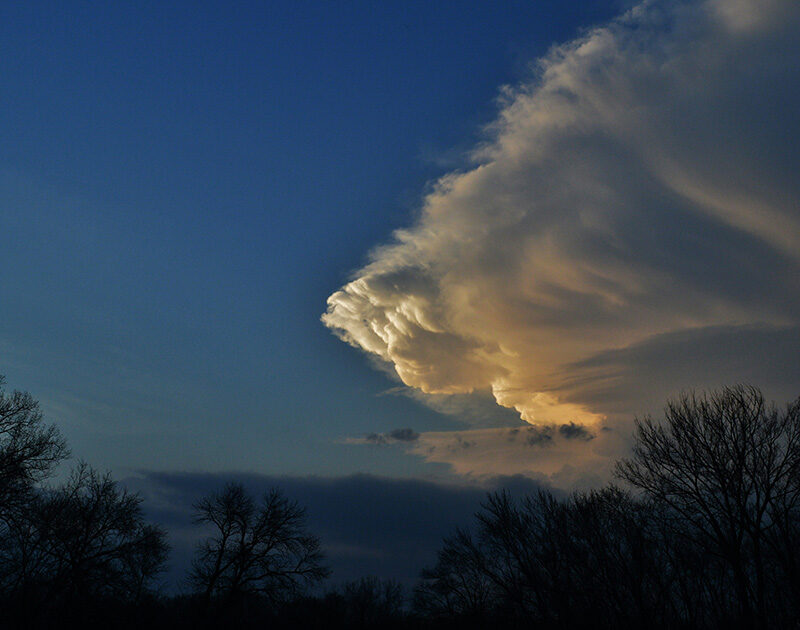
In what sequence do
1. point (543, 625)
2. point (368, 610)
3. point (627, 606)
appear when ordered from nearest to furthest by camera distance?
1. point (627, 606)
2. point (543, 625)
3. point (368, 610)

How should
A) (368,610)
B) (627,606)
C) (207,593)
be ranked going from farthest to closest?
(368,610), (207,593), (627,606)

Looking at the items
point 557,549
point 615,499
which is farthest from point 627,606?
point 557,549

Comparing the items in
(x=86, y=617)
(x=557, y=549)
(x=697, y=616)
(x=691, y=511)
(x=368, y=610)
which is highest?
(x=691, y=511)

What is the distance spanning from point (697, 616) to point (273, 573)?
32756 mm

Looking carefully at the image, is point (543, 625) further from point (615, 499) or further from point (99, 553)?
point (99, 553)

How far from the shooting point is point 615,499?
37.9 m

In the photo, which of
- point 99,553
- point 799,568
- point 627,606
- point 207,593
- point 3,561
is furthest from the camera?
point 207,593

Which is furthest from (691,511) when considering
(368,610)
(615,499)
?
(368,610)

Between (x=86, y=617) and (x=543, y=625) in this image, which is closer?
(x=86, y=617)

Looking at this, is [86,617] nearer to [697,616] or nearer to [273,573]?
[273,573]

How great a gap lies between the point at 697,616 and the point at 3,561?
3962 centimetres

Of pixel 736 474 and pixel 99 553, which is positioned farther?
pixel 99 553

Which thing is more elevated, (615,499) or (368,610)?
(615,499)

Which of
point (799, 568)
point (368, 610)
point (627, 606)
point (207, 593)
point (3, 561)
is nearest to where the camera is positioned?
point (799, 568)
